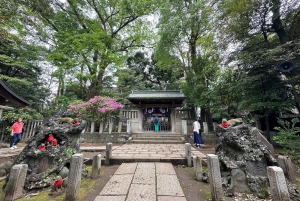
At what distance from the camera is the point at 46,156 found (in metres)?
3.00

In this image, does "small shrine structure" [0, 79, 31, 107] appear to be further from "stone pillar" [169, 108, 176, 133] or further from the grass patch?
"stone pillar" [169, 108, 176, 133]

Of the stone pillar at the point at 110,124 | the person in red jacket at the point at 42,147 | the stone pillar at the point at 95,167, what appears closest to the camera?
the person in red jacket at the point at 42,147

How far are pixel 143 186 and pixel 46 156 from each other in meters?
2.40

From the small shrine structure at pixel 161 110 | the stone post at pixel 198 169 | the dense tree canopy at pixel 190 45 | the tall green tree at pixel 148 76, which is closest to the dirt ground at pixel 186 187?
the stone post at pixel 198 169

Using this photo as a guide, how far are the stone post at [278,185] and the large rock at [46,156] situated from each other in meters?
4.01

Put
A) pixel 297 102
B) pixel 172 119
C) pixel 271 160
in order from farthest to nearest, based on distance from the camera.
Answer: pixel 172 119 < pixel 297 102 < pixel 271 160

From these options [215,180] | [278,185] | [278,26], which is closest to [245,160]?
[278,185]

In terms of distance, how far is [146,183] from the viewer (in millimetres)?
2789

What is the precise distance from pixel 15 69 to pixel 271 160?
736 inches

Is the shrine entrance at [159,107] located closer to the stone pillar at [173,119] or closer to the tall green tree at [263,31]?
the stone pillar at [173,119]

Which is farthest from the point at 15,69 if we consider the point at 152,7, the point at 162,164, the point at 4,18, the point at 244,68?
the point at 244,68

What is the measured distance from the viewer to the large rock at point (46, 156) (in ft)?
8.98

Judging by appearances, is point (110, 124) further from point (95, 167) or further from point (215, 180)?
point (215, 180)

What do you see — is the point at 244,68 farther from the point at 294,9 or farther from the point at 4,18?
the point at 4,18
